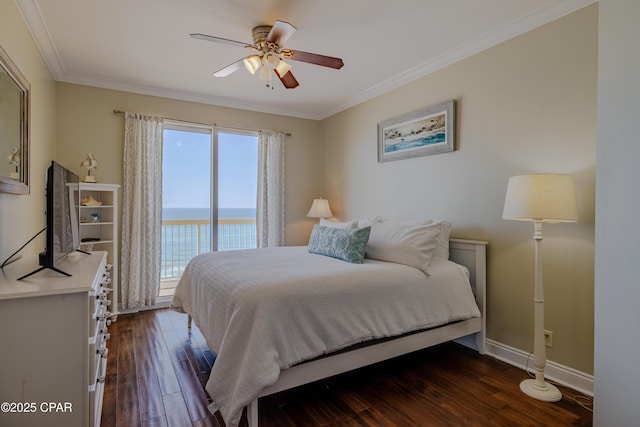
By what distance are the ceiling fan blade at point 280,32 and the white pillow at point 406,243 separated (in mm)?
1710

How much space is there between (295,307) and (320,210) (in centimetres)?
279

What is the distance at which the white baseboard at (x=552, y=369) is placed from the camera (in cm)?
216

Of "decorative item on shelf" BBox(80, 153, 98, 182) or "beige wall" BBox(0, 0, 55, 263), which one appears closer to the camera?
"beige wall" BBox(0, 0, 55, 263)

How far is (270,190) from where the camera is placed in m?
4.62

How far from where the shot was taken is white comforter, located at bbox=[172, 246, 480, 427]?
1.72 metres

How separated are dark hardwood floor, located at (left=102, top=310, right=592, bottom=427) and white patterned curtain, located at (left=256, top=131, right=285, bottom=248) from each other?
2021 mm

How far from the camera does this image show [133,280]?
3.76 meters

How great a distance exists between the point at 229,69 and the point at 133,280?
2620mm

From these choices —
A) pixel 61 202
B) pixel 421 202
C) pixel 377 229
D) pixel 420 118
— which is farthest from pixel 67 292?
pixel 420 118

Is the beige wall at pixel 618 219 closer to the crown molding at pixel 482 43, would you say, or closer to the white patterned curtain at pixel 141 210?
the crown molding at pixel 482 43

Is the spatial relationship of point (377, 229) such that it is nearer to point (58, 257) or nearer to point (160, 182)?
point (58, 257)

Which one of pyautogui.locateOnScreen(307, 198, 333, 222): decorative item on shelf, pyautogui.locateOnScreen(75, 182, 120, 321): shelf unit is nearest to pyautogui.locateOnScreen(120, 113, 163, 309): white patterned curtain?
pyautogui.locateOnScreen(75, 182, 120, 321): shelf unit

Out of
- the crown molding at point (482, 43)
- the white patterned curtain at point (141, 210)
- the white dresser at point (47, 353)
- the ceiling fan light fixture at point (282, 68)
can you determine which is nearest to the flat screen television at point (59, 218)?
the white dresser at point (47, 353)

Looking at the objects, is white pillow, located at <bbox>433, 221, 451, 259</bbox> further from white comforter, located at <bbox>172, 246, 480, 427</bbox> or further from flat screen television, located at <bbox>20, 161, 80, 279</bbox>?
flat screen television, located at <bbox>20, 161, 80, 279</bbox>
